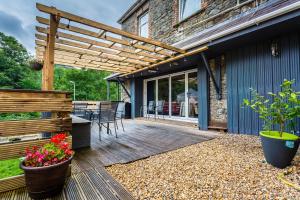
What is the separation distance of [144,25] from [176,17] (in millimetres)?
2532

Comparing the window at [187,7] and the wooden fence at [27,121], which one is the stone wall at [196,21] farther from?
the wooden fence at [27,121]

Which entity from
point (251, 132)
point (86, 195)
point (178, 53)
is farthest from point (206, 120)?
point (86, 195)

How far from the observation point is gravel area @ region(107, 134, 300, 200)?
144 cm

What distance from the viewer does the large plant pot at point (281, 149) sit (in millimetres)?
1868

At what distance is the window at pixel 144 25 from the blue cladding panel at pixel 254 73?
542 centimetres

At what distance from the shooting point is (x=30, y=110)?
5.38 ft

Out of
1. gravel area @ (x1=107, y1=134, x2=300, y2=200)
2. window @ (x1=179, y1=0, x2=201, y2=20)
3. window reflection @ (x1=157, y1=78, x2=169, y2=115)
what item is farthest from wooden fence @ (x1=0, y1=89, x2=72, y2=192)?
window @ (x1=179, y1=0, x2=201, y2=20)

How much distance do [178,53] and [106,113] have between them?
8.94 ft

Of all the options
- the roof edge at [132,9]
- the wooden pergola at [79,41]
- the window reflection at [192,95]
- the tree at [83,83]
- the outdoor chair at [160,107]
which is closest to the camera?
the wooden pergola at [79,41]

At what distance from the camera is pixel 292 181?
5.28 feet

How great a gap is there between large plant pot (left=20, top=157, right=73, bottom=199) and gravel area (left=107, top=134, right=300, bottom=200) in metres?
0.64

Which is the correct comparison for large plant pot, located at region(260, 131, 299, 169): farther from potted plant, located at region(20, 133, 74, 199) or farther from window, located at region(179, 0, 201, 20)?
window, located at region(179, 0, 201, 20)

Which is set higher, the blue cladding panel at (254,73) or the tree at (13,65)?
the tree at (13,65)

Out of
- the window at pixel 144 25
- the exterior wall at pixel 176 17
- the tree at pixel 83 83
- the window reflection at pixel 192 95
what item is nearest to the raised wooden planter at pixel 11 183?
the window reflection at pixel 192 95
